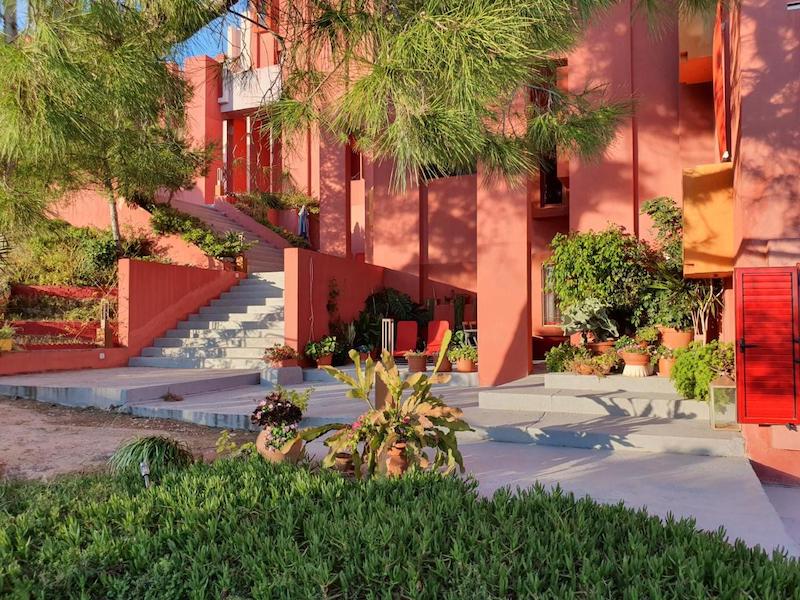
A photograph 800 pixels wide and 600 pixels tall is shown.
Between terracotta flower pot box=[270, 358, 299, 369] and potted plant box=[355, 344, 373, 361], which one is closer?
terracotta flower pot box=[270, 358, 299, 369]

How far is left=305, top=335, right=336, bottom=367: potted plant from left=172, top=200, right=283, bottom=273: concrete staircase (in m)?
4.44

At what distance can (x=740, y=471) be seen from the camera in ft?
14.4

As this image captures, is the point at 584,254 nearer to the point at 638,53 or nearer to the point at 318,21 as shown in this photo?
the point at 638,53

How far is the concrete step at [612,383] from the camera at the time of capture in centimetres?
707

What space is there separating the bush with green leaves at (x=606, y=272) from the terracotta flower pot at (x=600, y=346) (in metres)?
0.55

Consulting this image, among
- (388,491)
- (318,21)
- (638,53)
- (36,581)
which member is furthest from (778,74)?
(36,581)

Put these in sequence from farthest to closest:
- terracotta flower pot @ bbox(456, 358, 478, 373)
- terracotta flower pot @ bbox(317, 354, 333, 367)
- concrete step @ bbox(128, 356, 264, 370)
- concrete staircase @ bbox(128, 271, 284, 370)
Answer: concrete staircase @ bbox(128, 271, 284, 370) → concrete step @ bbox(128, 356, 264, 370) → terracotta flower pot @ bbox(317, 354, 333, 367) → terracotta flower pot @ bbox(456, 358, 478, 373)

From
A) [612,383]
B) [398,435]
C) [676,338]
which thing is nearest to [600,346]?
[676,338]

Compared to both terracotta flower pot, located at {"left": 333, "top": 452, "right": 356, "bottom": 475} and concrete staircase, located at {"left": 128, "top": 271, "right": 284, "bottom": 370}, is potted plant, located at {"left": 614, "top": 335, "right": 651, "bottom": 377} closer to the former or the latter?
terracotta flower pot, located at {"left": 333, "top": 452, "right": 356, "bottom": 475}

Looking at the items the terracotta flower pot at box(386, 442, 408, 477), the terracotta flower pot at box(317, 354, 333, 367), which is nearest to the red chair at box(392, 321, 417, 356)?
the terracotta flower pot at box(317, 354, 333, 367)

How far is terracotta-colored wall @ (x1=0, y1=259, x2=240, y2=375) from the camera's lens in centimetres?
948

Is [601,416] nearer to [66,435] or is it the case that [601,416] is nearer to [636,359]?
[636,359]

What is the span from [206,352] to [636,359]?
7.04 metres

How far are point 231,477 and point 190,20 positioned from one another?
3.21 m
